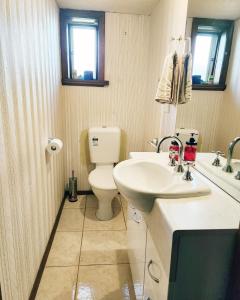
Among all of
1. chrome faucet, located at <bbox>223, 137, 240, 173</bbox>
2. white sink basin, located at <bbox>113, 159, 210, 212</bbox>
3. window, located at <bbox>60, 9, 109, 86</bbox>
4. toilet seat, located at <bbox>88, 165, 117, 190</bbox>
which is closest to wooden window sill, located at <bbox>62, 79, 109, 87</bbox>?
window, located at <bbox>60, 9, 109, 86</bbox>

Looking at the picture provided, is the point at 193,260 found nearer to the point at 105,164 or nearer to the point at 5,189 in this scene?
the point at 5,189

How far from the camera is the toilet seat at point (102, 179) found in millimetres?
2037

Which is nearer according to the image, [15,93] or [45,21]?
[15,93]

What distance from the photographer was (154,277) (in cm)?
91

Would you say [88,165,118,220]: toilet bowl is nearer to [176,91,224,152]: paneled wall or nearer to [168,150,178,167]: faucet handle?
[168,150,178,167]: faucet handle

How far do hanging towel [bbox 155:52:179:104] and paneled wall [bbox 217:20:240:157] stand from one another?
0.42m

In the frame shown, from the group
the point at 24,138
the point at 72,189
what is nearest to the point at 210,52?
the point at 24,138

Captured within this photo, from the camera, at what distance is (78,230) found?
2064mm

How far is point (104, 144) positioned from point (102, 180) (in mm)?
461

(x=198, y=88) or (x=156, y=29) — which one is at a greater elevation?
(x=156, y=29)

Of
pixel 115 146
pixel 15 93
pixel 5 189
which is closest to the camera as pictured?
pixel 5 189

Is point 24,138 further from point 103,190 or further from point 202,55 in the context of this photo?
point 202,55

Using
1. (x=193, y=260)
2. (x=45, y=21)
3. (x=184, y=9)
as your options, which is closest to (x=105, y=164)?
(x=45, y=21)

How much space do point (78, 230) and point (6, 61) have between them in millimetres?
1637
